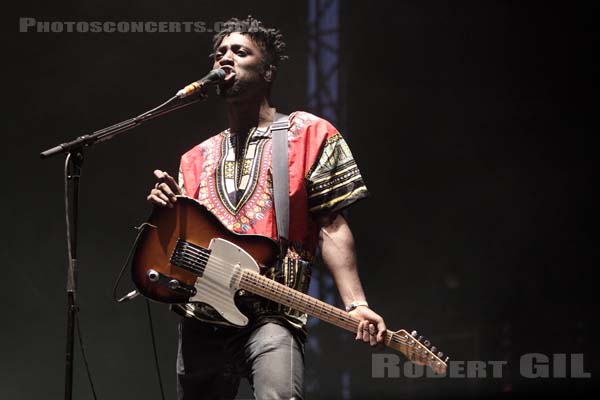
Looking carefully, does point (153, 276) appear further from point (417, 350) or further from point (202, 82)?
point (417, 350)

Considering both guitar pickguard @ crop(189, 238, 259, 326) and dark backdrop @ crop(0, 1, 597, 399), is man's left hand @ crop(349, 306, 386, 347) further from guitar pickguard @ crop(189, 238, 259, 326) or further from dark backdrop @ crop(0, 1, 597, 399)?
dark backdrop @ crop(0, 1, 597, 399)

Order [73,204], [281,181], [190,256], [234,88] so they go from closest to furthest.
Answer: [73,204] < [190,256] < [281,181] < [234,88]

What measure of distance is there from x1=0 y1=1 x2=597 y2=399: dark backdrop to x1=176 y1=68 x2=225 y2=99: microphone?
173 centimetres

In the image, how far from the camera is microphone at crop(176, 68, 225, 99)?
2.83 meters

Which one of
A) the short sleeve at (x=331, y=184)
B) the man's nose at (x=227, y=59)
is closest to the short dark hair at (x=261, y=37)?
the man's nose at (x=227, y=59)

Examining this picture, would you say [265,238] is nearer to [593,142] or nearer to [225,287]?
[225,287]

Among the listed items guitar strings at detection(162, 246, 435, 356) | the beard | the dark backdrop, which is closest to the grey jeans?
guitar strings at detection(162, 246, 435, 356)

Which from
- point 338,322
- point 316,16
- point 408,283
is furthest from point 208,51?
point 338,322

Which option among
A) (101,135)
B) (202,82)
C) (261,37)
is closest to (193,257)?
(101,135)

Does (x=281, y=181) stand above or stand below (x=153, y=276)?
above

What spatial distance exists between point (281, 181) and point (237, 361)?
625 mm

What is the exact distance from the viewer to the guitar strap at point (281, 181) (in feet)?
9.18

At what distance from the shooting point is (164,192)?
9.09ft

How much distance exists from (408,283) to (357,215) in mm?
487
